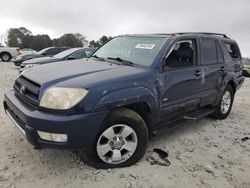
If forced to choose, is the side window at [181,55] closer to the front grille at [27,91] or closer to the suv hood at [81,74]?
the suv hood at [81,74]

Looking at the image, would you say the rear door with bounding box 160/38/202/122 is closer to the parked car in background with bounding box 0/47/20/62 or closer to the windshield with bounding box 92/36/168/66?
the windshield with bounding box 92/36/168/66

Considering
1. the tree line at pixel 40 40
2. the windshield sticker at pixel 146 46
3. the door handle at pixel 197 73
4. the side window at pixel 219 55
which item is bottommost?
the tree line at pixel 40 40

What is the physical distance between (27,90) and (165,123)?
1.95 meters

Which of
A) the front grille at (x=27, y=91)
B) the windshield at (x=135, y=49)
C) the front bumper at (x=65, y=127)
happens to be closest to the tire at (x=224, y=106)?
the windshield at (x=135, y=49)

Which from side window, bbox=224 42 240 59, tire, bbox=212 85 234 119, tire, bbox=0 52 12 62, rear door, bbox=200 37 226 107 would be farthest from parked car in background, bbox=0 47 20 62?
rear door, bbox=200 37 226 107

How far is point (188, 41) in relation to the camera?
441 centimetres

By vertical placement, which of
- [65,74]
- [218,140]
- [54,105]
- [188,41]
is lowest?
[218,140]

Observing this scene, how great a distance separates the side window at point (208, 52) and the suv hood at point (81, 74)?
5.04ft

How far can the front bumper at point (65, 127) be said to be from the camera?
2854 millimetres

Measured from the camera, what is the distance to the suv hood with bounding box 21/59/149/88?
3102 mm

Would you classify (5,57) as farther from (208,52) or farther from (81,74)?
(81,74)

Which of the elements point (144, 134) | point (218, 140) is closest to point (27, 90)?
point (144, 134)

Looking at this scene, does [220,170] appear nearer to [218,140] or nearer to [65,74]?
[218,140]

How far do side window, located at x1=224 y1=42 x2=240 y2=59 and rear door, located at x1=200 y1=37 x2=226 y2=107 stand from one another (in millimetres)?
465
